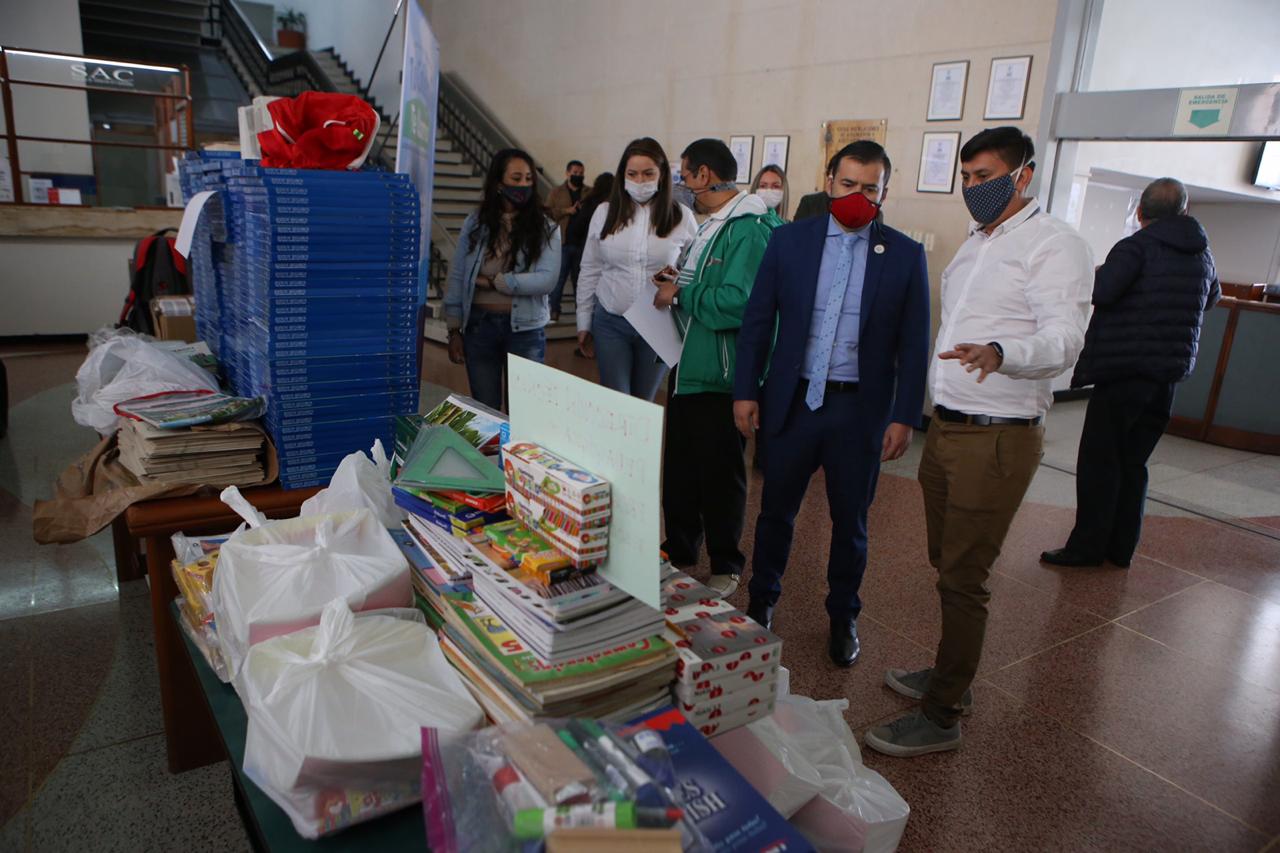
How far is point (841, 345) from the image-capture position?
2223 mm

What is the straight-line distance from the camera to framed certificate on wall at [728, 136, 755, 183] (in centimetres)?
660

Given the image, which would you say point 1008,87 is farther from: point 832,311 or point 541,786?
point 541,786

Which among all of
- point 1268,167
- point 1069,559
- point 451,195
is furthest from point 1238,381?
point 451,195

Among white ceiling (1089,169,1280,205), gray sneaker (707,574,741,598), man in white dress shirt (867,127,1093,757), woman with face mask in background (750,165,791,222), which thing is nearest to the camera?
man in white dress shirt (867,127,1093,757)

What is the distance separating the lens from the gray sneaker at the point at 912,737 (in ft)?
6.87

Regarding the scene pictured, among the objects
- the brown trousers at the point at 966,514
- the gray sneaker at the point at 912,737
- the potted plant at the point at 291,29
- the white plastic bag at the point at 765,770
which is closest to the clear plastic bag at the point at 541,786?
the white plastic bag at the point at 765,770

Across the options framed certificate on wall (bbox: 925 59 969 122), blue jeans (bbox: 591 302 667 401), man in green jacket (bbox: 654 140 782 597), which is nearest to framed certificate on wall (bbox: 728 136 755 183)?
framed certificate on wall (bbox: 925 59 969 122)

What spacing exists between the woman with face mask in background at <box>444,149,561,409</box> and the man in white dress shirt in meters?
1.81

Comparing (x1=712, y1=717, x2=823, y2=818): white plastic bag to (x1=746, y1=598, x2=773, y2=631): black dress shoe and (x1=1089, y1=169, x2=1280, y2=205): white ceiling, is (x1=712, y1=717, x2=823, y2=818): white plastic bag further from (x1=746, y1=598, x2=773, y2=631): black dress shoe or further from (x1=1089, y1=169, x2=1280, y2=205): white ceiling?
(x1=1089, y1=169, x2=1280, y2=205): white ceiling

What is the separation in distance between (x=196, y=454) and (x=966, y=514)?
175 cm

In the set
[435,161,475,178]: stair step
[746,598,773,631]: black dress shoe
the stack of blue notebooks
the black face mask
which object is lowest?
[746,598,773,631]: black dress shoe

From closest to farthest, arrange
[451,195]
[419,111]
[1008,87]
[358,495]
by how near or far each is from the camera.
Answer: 1. [358,495]
2. [419,111]
3. [1008,87]
4. [451,195]

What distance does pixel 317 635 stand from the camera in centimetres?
96

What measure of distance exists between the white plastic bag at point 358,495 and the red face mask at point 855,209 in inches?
54.8
